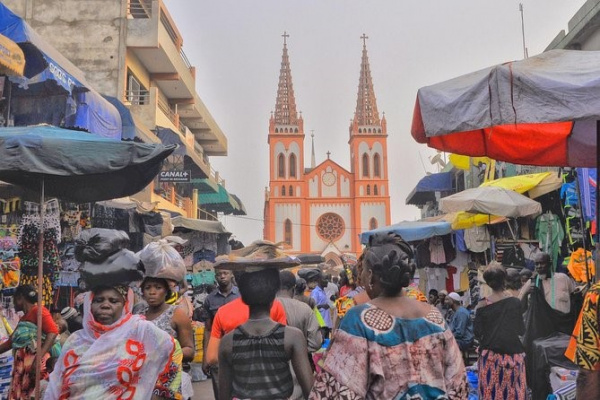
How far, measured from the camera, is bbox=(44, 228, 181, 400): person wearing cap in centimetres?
296

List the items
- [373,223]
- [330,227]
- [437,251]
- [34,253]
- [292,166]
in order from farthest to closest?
[292,166], [330,227], [373,223], [437,251], [34,253]

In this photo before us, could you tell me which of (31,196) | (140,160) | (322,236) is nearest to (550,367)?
(140,160)

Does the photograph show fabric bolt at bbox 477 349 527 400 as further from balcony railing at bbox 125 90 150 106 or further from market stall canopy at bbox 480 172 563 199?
balcony railing at bbox 125 90 150 106

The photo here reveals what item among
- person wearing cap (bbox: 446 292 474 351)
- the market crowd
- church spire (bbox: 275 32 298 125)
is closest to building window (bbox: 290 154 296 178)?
church spire (bbox: 275 32 298 125)

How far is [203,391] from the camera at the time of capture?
28.9ft

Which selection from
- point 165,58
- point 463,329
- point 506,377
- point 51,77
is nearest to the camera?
point 506,377

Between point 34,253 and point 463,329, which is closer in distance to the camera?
point 34,253

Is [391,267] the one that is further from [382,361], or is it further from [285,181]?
[285,181]

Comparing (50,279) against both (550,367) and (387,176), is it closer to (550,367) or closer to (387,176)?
(550,367)

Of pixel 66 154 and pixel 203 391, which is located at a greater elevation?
pixel 66 154

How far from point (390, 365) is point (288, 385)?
2.39 feet

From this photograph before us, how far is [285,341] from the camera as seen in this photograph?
307 centimetres

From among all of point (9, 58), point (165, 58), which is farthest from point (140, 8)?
point (9, 58)

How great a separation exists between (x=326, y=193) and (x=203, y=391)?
199 feet
